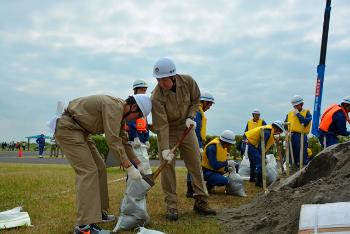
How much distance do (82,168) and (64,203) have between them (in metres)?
2.22

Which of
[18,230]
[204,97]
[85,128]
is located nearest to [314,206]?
[85,128]

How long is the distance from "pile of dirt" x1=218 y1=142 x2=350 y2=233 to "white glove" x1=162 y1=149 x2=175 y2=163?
962 mm

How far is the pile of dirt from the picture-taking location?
3805mm

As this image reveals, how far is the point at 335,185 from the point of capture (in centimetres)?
401

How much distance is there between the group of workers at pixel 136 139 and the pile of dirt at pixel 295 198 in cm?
58

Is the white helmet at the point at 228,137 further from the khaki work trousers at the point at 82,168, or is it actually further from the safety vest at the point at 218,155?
the khaki work trousers at the point at 82,168

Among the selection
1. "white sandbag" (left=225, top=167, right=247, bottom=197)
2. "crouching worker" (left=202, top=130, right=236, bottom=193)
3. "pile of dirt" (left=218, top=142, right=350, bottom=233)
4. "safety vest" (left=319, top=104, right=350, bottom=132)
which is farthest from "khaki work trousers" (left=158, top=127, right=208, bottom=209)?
"safety vest" (left=319, top=104, right=350, bottom=132)

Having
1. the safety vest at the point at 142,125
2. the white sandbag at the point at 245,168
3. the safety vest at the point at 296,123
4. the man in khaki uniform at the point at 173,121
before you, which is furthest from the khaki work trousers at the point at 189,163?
the safety vest at the point at 296,123

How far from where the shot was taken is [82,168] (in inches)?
166

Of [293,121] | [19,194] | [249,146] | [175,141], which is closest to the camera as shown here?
[175,141]

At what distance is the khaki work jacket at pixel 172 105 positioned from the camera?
5199mm

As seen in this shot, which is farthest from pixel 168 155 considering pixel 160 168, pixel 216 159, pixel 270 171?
pixel 270 171

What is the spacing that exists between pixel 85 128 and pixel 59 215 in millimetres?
1530

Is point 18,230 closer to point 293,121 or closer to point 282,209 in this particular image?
point 282,209
